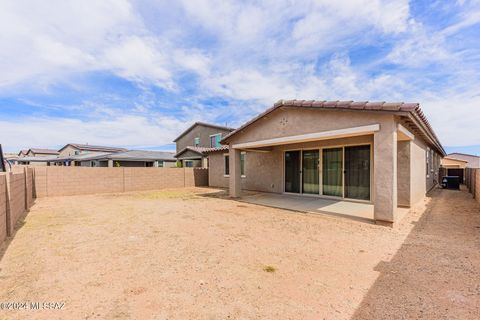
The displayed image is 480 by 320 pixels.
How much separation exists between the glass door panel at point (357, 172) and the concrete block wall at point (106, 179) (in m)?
11.6

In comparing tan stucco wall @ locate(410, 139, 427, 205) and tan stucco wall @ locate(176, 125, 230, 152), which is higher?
tan stucco wall @ locate(176, 125, 230, 152)

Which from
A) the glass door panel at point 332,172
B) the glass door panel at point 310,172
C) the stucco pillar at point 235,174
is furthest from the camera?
the stucco pillar at point 235,174

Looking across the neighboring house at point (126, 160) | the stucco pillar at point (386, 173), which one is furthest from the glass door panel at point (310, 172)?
the neighboring house at point (126, 160)

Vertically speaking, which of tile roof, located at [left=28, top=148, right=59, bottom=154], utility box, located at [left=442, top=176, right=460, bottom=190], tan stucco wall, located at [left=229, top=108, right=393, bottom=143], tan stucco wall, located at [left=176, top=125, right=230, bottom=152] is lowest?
utility box, located at [left=442, top=176, right=460, bottom=190]

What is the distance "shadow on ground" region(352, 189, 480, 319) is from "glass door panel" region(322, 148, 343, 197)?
411cm

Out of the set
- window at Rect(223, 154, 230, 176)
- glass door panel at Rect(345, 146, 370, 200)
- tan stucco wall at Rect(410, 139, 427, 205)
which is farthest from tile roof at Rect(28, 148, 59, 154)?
tan stucco wall at Rect(410, 139, 427, 205)

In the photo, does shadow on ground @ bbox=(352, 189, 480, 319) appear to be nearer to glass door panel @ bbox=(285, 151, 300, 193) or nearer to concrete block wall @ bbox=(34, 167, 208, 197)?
glass door panel @ bbox=(285, 151, 300, 193)

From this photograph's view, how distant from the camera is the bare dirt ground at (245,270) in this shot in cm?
258

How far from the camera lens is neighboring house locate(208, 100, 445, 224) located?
237 inches

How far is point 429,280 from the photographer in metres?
3.22

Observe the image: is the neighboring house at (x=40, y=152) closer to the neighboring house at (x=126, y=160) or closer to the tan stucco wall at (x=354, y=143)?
the neighboring house at (x=126, y=160)

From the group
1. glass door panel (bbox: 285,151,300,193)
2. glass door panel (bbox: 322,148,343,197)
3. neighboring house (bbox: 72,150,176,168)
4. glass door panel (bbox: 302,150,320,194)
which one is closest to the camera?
glass door panel (bbox: 322,148,343,197)

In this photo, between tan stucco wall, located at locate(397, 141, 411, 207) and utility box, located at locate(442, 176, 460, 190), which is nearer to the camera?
tan stucco wall, located at locate(397, 141, 411, 207)

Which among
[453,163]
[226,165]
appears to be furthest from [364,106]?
[453,163]
